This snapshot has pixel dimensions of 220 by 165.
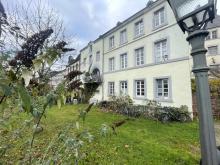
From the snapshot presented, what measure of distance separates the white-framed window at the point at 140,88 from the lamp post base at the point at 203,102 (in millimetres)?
13968

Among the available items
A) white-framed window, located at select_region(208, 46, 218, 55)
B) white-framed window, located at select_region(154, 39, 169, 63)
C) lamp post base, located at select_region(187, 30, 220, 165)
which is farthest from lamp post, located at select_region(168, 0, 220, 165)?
white-framed window, located at select_region(208, 46, 218, 55)

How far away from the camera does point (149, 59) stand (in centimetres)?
1529

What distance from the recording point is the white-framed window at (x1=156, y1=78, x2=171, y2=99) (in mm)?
13656

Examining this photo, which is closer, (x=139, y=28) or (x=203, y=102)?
(x=203, y=102)

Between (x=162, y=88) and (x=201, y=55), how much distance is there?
12.7 metres

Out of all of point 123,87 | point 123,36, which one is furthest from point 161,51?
point 123,36

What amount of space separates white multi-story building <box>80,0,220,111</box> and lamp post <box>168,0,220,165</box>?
776 centimetres

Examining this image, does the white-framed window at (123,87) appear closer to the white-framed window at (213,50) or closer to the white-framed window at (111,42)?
the white-framed window at (111,42)

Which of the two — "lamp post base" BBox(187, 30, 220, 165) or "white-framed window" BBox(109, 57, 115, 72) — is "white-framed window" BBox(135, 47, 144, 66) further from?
"lamp post base" BBox(187, 30, 220, 165)

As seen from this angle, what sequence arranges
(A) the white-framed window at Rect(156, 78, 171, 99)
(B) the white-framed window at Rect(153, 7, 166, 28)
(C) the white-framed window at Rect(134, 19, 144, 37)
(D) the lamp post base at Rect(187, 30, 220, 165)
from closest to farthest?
(D) the lamp post base at Rect(187, 30, 220, 165) → (A) the white-framed window at Rect(156, 78, 171, 99) → (B) the white-framed window at Rect(153, 7, 166, 28) → (C) the white-framed window at Rect(134, 19, 144, 37)

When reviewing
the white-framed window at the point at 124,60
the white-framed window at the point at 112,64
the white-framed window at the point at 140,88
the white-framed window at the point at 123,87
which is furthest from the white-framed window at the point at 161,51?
the white-framed window at the point at 112,64

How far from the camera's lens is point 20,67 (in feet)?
3.36

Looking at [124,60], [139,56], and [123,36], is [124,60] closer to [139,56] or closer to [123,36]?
[139,56]

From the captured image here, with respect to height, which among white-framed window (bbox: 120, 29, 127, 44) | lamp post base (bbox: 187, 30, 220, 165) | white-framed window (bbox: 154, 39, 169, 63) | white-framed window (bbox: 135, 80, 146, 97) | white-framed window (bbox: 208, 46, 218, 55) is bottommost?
lamp post base (bbox: 187, 30, 220, 165)
